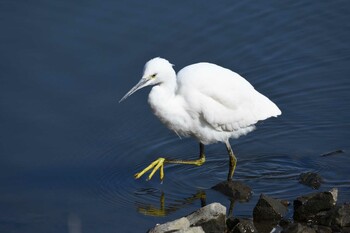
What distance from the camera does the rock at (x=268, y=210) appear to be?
26.3ft

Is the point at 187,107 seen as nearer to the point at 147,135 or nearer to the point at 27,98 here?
the point at 147,135

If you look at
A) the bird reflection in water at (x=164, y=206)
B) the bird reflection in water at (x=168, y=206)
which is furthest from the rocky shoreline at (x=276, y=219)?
the bird reflection in water at (x=164, y=206)

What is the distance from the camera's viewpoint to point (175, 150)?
1016 cm

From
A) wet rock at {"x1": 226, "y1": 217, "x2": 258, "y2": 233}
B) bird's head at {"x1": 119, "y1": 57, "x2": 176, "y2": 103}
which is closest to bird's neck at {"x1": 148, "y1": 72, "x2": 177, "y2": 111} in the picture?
bird's head at {"x1": 119, "y1": 57, "x2": 176, "y2": 103}

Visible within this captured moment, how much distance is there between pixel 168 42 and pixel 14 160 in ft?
10.0

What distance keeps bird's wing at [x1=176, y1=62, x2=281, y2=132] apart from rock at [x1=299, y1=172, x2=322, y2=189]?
0.84 metres

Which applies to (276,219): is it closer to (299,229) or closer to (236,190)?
(299,229)

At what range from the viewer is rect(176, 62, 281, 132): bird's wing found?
891 cm

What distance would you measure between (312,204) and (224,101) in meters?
1.72

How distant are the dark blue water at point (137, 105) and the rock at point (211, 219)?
0.89 metres

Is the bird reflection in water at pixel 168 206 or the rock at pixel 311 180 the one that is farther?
the rock at pixel 311 180

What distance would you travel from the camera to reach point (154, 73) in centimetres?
849

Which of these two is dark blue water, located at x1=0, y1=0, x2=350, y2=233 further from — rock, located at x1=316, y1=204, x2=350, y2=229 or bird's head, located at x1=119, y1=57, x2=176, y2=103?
bird's head, located at x1=119, y1=57, x2=176, y2=103

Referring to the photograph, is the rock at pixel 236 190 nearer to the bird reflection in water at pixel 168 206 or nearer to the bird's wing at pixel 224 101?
the bird reflection in water at pixel 168 206
